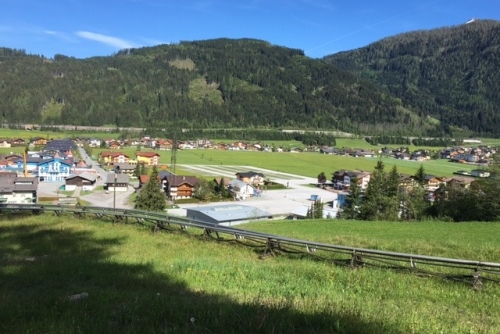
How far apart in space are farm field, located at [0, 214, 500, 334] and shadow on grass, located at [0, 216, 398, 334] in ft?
0.05

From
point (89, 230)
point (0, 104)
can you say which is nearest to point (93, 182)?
point (89, 230)

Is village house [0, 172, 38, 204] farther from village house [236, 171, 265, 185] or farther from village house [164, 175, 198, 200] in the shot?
village house [236, 171, 265, 185]

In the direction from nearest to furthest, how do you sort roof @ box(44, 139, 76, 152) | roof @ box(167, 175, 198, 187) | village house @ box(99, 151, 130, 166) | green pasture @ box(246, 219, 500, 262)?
1. green pasture @ box(246, 219, 500, 262)
2. roof @ box(167, 175, 198, 187)
3. village house @ box(99, 151, 130, 166)
4. roof @ box(44, 139, 76, 152)

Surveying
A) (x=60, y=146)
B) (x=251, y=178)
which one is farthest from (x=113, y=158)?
(x=251, y=178)

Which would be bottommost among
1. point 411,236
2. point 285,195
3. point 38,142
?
point 285,195

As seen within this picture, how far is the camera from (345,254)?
1125 cm

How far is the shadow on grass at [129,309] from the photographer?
4309 millimetres

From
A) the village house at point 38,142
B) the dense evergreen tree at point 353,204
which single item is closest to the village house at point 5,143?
the village house at point 38,142

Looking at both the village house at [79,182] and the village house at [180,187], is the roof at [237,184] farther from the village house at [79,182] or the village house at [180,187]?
the village house at [79,182]

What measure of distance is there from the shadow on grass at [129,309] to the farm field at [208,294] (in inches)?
0.6

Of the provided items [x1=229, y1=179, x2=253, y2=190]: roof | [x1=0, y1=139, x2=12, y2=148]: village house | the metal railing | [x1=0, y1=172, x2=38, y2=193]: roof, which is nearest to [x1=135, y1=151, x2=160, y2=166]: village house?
[x1=229, y1=179, x2=253, y2=190]: roof

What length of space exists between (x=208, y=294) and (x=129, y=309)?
179 cm

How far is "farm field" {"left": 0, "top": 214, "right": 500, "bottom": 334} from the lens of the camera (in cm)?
449

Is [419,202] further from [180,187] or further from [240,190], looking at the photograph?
[180,187]
